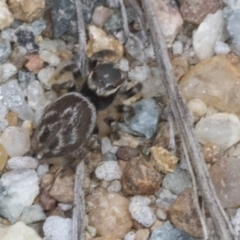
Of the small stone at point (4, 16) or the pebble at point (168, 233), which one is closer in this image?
the pebble at point (168, 233)

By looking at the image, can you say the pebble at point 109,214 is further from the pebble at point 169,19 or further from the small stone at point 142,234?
the pebble at point 169,19

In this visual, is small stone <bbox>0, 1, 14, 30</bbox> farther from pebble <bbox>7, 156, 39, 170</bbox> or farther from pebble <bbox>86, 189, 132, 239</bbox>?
pebble <bbox>86, 189, 132, 239</bbox>

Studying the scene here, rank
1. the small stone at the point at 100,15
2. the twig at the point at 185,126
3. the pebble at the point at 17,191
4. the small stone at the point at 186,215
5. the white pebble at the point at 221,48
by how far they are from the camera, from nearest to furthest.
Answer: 1. the twig at the point at 185,126
2. the small stone at the point at 186,215
3. the pebble at the point at 17,191
4. the white pebble at the point at 221,48
5. the small stone at the point at 100,15

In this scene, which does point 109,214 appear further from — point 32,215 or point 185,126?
point 185,126

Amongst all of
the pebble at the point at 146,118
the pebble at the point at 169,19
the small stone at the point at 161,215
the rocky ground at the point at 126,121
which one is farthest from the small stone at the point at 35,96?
the small stone at the point at 161,215

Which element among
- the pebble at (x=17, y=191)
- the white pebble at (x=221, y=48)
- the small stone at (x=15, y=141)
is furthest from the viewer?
the white pebble at (x=221, y=48)

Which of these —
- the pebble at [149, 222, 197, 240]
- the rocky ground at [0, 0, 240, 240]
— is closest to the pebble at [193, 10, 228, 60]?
the rocky ground at [0, 0, 240, 240]

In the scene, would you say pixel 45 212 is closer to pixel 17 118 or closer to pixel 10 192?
pixel 10 192
